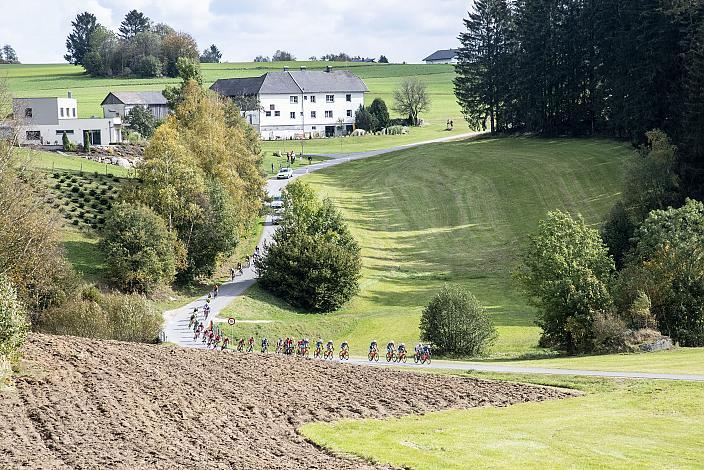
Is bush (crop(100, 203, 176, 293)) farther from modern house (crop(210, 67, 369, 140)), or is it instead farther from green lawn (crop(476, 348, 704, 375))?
modern house (crop(210, 67, 369, 140))

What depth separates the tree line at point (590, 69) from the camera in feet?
277

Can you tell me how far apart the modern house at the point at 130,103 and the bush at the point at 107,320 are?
82207 millimetres

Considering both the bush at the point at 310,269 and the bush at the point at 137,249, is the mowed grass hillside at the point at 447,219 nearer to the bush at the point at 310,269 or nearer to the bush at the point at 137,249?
the bush at the point at 310,269

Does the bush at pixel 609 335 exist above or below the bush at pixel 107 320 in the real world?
below

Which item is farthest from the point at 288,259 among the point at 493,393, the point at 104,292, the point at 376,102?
the point at 376,102

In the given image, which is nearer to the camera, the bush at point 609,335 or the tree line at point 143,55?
the bush at point 609,335

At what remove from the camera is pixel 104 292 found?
5778 cm

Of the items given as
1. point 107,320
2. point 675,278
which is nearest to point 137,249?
point 107,320

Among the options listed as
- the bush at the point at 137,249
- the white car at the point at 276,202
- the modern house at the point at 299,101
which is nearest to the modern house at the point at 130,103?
the modern house at the point at 299,101

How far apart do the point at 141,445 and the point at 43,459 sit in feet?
8.46

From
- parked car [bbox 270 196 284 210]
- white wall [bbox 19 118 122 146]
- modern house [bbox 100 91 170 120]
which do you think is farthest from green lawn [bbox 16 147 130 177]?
modern house [bbox 100 91 170 120]

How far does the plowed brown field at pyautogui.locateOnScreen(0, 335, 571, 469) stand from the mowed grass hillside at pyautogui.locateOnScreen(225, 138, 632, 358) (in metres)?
13.7

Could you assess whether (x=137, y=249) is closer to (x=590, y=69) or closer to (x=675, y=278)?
(x=675, y=278)

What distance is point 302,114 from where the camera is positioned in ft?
499
